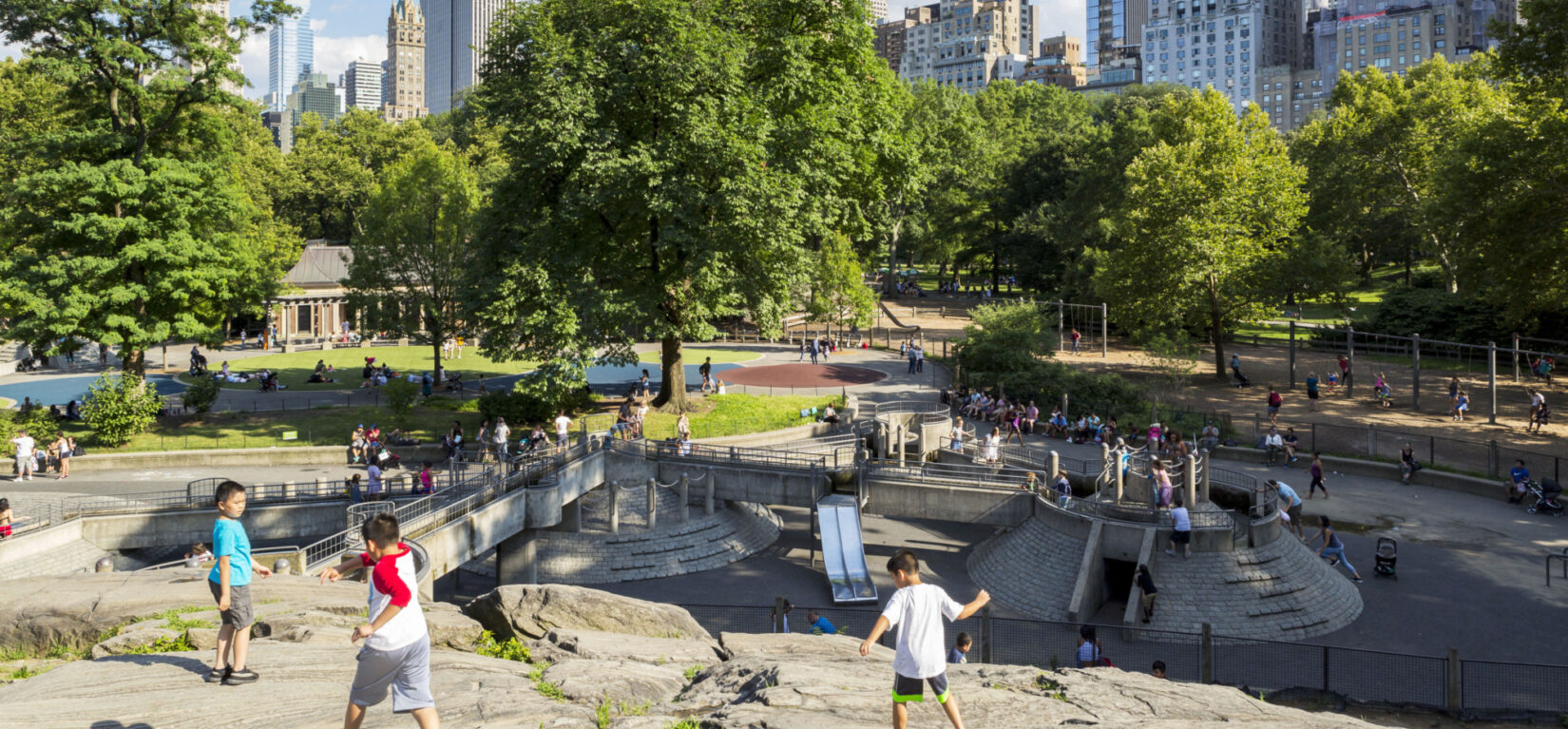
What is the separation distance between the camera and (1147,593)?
24.5 meters

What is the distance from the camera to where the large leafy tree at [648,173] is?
115 ft

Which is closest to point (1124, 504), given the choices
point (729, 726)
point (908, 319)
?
point (729, 726)

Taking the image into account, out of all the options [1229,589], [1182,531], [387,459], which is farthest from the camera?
[387,459]

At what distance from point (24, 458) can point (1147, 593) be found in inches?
1347

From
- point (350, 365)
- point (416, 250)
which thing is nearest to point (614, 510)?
point (416, 250)

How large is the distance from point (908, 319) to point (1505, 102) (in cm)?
3590

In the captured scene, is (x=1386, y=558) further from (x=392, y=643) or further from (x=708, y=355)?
(x=708, y=355)

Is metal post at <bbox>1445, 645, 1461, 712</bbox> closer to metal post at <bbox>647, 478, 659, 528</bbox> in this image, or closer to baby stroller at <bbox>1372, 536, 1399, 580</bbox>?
baby stroller at <bbox>1372, 536, 1399, 580</bbox>

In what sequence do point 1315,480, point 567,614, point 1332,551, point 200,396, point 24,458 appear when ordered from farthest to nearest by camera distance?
point 200,396, point 24,458, point 1315,480, point 1332,551, point 567,614

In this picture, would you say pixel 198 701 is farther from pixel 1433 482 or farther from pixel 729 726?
pixel 1433 482

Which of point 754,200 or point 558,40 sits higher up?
point 558,40

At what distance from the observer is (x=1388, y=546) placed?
86.5 ft

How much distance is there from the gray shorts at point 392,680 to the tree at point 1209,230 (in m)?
47.9

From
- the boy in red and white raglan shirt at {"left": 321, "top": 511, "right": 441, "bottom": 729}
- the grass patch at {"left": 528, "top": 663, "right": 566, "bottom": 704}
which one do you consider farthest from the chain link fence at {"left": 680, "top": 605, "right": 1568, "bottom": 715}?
the boy in red and white raglan shirt at {"left": 321, "top": 511, "right": 441, "bottom": 729}
